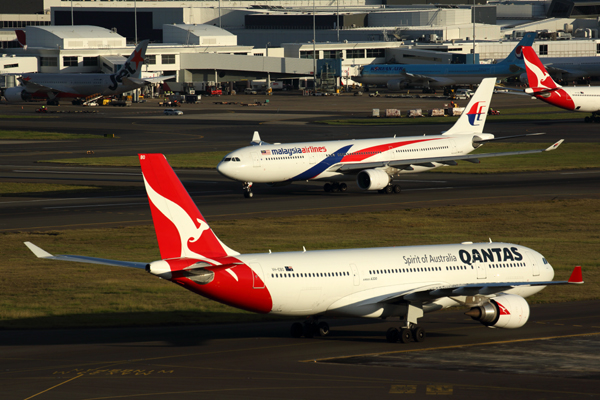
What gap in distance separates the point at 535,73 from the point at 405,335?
4066 inches

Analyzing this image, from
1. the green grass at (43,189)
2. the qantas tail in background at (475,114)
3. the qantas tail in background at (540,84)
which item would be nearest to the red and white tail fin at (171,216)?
the green grass at (43,189)

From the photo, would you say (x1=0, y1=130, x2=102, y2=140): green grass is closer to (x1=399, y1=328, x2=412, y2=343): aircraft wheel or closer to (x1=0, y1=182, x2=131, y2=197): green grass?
(x1=0, y1=182, x2=131, y2=197): green grass

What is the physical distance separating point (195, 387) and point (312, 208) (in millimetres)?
43350

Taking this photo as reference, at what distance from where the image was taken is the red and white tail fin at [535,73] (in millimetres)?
127188

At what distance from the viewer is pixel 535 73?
128250mm

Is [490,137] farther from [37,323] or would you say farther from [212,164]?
[37,323]

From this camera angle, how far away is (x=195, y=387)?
2734 cm

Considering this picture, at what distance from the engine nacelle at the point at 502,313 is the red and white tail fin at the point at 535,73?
99859 millimetres

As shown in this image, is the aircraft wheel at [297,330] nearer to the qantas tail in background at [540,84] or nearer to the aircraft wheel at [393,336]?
the aircraft wheel at [393,336]

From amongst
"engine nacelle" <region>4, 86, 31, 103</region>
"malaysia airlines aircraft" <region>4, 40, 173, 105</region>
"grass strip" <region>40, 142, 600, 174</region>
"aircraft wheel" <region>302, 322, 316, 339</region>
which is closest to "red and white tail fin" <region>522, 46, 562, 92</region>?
"grass strip" <region>40, 142, 600, 174</region>

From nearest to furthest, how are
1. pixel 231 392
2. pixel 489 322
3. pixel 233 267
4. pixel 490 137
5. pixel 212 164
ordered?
pixel 231 392, pixel 233 267, pixel 489 322, pixel 490 137, pixel 212 164

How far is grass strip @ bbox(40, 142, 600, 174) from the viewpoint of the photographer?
95.4m

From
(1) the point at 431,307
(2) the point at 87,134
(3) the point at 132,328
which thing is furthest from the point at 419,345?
(2) the point at 87,134

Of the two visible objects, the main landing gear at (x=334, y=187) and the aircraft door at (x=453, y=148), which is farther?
the main landing gear at (x=334, y=187)
